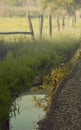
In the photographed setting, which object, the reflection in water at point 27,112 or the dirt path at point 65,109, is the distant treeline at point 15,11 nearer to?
the dirt path at point 65,109

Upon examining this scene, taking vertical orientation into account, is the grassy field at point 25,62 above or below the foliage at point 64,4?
above

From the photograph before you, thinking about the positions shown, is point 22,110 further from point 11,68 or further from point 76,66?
point 76,66

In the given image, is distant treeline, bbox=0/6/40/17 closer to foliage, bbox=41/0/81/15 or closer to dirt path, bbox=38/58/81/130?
foliage, bbox=41/0/81/15

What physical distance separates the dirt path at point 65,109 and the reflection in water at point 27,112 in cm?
36

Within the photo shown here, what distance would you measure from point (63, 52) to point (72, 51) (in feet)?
6.55

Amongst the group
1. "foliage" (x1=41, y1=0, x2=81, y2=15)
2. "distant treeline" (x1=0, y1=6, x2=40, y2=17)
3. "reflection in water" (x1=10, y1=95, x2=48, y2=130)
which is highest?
"reflection in water" (x1=10, y1=95, x2=48, y2=130)

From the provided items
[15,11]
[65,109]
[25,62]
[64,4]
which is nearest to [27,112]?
[65,109]

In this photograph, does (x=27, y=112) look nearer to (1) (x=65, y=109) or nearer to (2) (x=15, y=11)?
(1) (x=65, y=109)

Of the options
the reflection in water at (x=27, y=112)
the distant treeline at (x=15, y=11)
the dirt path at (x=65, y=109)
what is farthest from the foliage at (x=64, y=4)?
the reflection in water at (x=27, y=112)

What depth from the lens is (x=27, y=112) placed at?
1065 cm

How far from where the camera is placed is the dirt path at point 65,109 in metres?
8.49

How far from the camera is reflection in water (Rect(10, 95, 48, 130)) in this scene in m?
9.35

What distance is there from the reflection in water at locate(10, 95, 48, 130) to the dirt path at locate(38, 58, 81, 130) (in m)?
0.36

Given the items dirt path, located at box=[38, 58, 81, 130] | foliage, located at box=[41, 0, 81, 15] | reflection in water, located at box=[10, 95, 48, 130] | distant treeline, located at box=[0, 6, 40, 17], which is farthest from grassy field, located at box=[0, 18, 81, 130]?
distant treeline, located at box=[0, 6, 40, 17]
